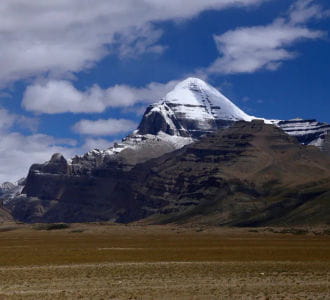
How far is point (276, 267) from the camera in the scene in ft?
213

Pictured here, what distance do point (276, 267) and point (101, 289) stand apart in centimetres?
2271

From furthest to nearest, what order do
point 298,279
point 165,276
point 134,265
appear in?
point 134,265
point 165,276
point 298,279

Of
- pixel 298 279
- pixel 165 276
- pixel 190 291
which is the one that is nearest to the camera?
pixel 190 291

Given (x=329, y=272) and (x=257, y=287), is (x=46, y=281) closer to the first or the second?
(x=257, y=287)

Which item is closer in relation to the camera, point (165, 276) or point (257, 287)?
point (257, 287)

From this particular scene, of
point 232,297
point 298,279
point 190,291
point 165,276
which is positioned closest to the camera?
point 232,297

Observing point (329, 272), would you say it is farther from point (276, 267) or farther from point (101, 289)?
point (101, 289)

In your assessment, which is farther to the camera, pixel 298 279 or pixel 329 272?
pixel 329 272

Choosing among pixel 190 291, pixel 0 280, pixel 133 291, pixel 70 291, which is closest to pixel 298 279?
pixel 190 291

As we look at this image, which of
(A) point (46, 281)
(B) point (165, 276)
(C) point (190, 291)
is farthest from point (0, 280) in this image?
(C) point (190, 291)

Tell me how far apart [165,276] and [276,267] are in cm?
1366

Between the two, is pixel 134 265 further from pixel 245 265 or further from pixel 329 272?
pixel 329 272

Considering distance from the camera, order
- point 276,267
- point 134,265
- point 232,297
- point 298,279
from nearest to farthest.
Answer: point 232,297 < point 298,279 < point 276,267 < point 134,265

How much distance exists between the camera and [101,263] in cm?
7338
